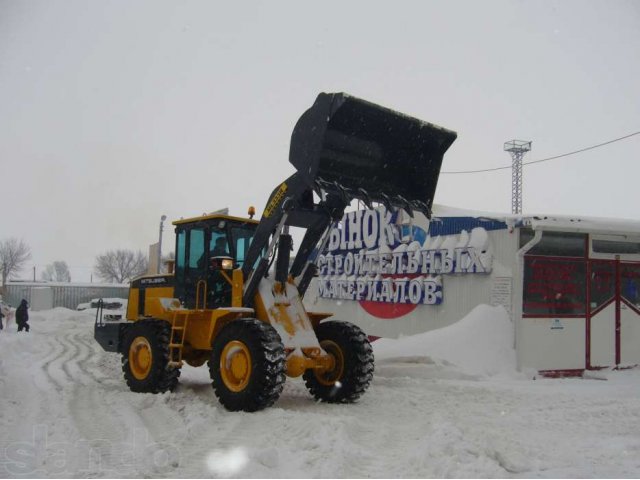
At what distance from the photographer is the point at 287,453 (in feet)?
18.8

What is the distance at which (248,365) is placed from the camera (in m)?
7.66

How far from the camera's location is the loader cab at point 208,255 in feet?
29.7

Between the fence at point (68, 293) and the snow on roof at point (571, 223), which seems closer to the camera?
the snow on roof at point (571, 223)

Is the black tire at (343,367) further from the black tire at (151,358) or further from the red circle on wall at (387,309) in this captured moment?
the red circle on wall at (387,309)

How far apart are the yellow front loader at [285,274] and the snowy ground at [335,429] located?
1.49ft

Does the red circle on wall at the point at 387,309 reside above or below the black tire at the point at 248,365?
above

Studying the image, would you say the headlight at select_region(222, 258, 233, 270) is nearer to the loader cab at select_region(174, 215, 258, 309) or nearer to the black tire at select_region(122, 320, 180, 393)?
the loader cab at select_region(174, 215, 258, 309)

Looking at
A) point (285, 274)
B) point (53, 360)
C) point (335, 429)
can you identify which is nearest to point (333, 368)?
point (285, 274)

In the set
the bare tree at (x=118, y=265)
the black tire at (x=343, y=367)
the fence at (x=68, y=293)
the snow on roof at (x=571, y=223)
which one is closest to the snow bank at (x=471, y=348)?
the snow on roof at (x=571, y=223)

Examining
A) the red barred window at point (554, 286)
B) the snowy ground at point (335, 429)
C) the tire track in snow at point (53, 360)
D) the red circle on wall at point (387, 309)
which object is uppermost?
the red barred window at point (554, 286)

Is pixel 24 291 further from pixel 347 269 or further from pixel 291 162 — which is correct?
pixel 291 162

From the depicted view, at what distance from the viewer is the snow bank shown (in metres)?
12.0

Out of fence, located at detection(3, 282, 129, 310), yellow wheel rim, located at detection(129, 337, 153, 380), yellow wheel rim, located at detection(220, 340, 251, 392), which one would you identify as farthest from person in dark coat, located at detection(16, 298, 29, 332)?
fence, located at detection(3, 282, 129, 310)

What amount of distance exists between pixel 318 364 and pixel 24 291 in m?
40.7
